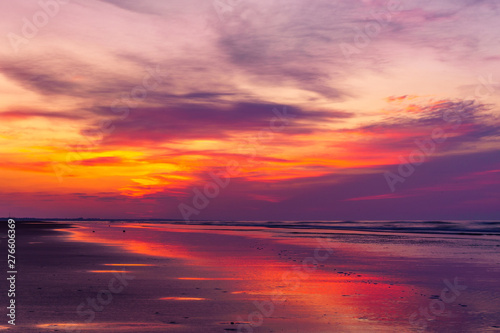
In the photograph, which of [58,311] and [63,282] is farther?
[63,282]

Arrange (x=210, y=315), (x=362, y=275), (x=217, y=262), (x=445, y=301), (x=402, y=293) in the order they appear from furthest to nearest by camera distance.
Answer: (x=217, y=262)
(x=362, y=275)
(x=402, y=293)
(x=445, y=301)
(x=210, y=315)

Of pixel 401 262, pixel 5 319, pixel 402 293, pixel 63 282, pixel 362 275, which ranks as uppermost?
pixel 401 262

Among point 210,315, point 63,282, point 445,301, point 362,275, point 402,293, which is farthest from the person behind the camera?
point 362,275

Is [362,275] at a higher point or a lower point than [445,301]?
higher

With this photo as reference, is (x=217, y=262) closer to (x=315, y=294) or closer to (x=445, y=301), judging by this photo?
(x=315, y=294)

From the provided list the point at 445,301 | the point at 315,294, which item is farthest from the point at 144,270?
the point at 445,301

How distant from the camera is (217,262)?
24.8 meters

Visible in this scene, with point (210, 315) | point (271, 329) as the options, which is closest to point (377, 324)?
point (271, 329)

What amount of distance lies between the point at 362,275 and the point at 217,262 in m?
7.39

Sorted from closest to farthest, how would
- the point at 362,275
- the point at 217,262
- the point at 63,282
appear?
the point at 63,282
the point at 362,275
the point at 217,262

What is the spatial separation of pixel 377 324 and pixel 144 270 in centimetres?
1205

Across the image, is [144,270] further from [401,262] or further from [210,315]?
[401,262]

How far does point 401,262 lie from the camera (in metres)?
25.9

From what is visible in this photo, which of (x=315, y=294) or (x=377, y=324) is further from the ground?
(x=315, y=294)
